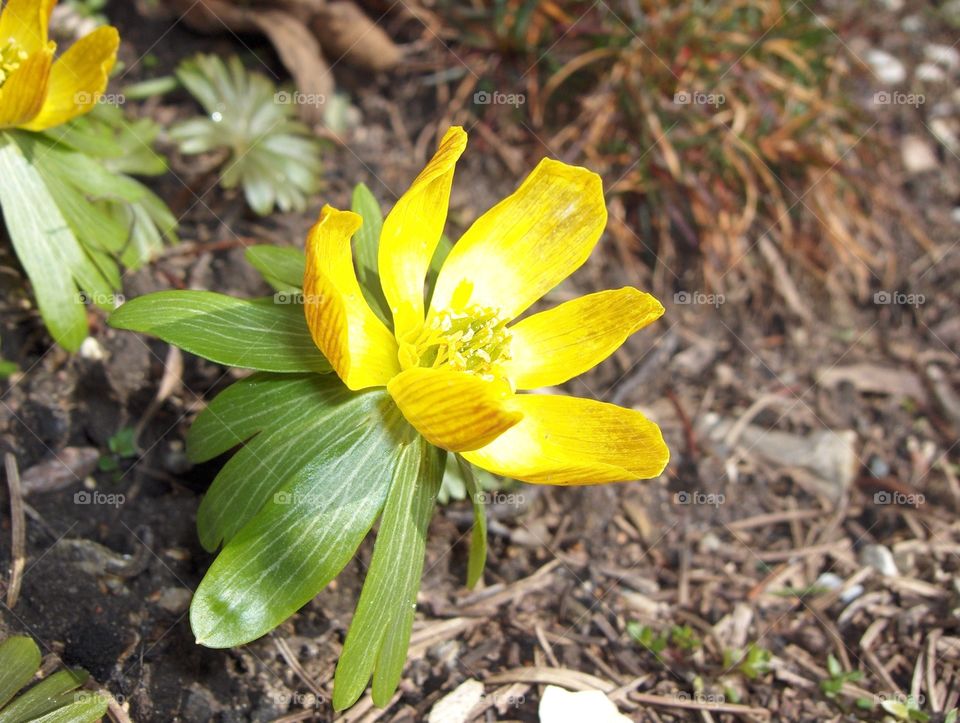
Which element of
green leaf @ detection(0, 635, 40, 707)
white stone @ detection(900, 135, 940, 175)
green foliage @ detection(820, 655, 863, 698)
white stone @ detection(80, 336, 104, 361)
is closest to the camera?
green leaf @ detection(0, 635, 40, 707)

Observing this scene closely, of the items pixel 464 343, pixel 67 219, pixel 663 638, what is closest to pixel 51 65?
pixel 67 219

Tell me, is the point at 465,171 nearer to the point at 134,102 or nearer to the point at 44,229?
the point at 134,102

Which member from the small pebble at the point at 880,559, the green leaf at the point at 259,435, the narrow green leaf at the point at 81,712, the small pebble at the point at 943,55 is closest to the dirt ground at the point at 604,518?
the small pebble at the point at 880,559

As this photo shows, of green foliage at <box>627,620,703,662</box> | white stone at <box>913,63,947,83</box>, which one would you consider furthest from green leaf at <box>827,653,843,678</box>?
white stone at <box>913,63,947,83</box>

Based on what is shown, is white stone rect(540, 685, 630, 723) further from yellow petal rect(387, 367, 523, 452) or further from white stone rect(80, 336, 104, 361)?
white stone rect(80, 336, 104, 361)

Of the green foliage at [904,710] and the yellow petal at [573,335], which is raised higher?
the yellow petal at [573,335]

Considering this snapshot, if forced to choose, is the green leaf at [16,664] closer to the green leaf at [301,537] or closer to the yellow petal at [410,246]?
the green leaf at [301,537]

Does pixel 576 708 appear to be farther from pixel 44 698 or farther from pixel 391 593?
pixel 44 698
